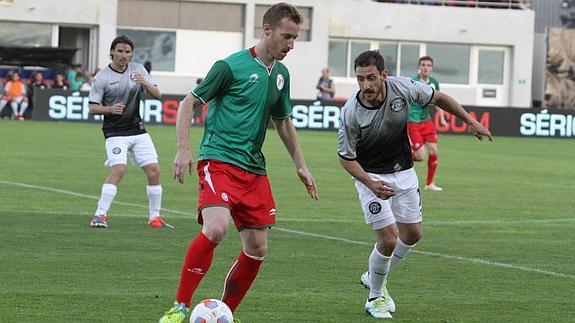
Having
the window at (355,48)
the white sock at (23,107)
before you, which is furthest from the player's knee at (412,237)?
the window at (355,48)

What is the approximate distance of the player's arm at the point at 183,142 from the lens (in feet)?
28.2

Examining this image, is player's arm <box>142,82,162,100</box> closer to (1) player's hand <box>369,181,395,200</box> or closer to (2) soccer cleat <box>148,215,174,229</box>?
(2) soccer cleat <box>148,215,174,229</box>

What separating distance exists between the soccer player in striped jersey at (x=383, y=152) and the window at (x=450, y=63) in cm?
4782

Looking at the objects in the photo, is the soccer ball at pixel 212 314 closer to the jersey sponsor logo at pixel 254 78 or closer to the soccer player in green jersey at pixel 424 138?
the jersey sponsor logo at pixel 254 78

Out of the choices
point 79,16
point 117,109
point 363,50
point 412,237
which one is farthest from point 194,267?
point 363,50

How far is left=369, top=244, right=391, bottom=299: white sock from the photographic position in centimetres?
1015

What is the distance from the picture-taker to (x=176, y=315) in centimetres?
858

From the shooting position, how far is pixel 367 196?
10.2 meters

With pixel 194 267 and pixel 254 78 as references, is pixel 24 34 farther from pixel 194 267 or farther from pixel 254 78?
pixel 194 267

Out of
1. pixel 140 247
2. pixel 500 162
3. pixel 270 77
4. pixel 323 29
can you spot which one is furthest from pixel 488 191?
pixel 323 29

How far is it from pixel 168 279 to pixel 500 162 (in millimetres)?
19975

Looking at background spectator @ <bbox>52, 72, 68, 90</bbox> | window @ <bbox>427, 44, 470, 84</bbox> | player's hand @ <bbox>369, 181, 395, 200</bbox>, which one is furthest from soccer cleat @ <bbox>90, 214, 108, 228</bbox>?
window @ <bbox>427, 44, 470, 84</bbox>

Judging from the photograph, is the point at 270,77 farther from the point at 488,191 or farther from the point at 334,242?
the point at 488,191

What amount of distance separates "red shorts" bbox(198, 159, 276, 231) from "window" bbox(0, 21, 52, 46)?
4335cm
